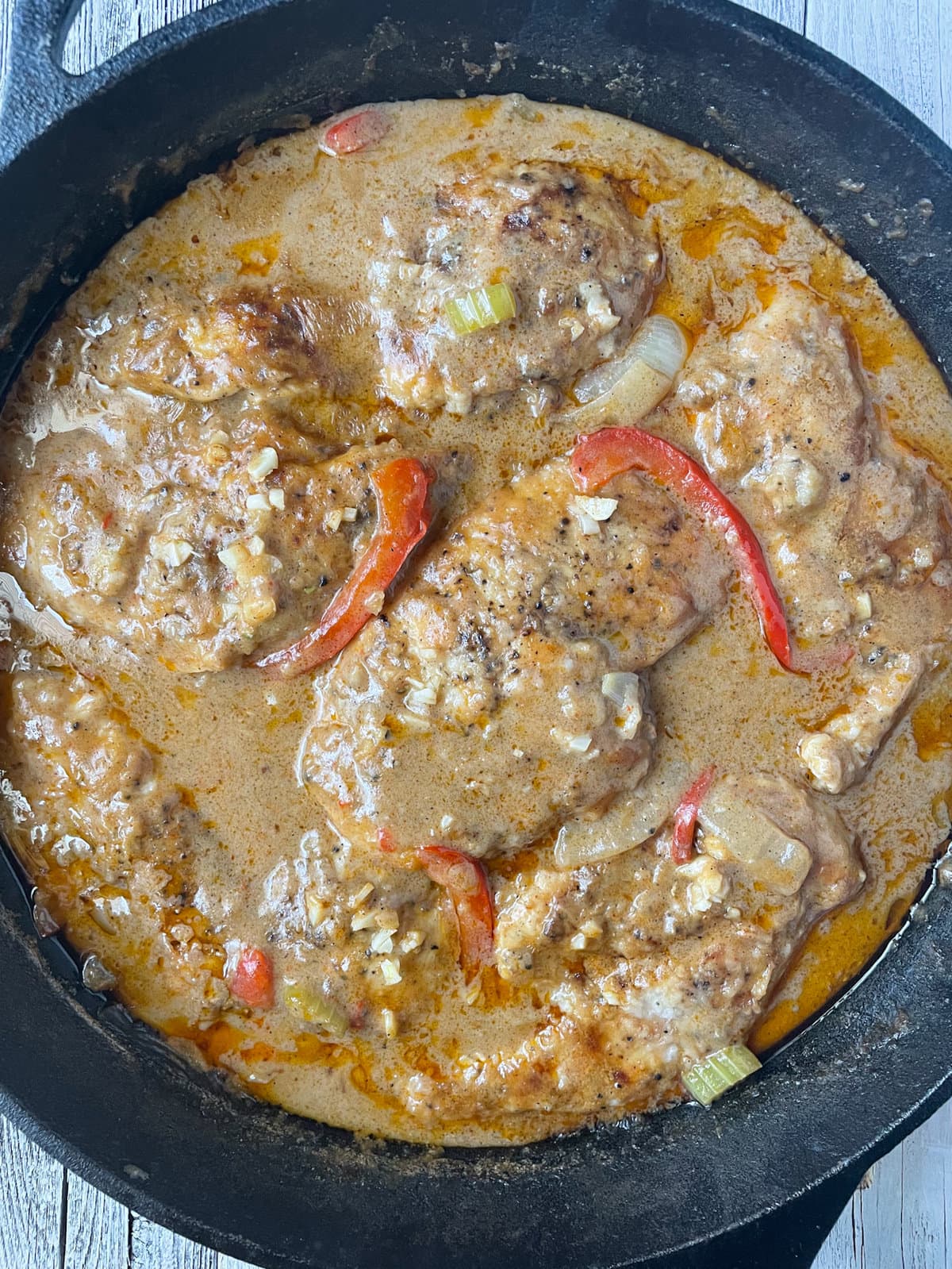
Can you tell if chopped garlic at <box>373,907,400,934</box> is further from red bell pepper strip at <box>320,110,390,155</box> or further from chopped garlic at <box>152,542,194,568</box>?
red bell pepper strip at <box>320,110,390,155</box>

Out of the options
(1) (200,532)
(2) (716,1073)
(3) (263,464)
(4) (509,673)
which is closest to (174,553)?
(1) (200,532)

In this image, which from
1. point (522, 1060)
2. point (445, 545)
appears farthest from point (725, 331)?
point (522, 1060)

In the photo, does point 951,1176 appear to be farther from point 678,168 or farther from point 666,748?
point 678,168

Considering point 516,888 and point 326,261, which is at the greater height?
point 326,261

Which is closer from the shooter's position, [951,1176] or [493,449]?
[493,449]

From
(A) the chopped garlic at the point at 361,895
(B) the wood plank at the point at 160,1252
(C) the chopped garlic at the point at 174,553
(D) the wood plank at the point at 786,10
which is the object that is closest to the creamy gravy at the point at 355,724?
(A) the chopped garlic at the point at 361,895

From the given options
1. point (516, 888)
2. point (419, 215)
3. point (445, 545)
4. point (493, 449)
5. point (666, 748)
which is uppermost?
point (419, 215)
